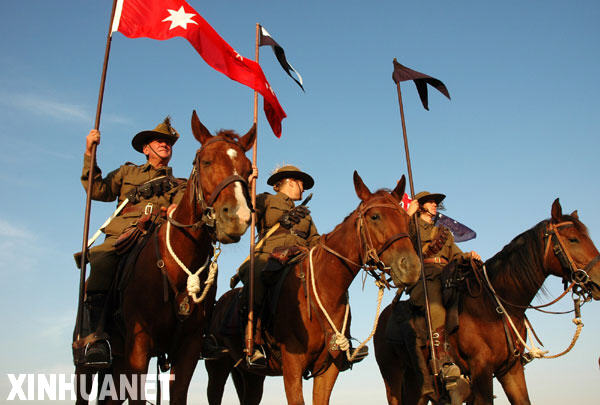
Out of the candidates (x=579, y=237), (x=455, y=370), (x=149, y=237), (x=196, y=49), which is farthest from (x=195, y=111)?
(x=579, y=237)

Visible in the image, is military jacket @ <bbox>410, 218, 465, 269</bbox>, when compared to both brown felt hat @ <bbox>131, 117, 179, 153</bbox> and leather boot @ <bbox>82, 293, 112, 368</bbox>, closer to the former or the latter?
brown felt hat @ <bbox>131, 117, 179, 153</bbox>

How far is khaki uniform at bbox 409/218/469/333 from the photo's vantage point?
11.5 meters

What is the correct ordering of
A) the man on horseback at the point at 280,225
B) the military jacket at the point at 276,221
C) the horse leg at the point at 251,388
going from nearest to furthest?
1. the man on horseback at the point at 280,225
2. the military jacket at the point at 276,221
3. the horse leg at the point at 251,388

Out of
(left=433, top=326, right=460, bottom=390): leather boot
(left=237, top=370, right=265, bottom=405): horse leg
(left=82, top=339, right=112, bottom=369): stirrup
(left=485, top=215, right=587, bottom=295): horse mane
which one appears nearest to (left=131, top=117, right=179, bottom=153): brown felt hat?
(left=82, top=339, right=112, bottom=369): stirrup

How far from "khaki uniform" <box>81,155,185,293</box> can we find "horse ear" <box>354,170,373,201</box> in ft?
8.99

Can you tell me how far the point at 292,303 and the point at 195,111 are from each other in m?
3.38

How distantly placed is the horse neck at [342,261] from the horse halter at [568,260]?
14.7ft

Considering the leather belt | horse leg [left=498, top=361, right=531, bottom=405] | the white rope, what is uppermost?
the leather belt

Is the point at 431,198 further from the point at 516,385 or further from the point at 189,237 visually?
the point at 189,237

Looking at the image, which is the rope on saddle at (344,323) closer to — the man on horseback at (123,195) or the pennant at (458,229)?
the man on horseback at (123,195)

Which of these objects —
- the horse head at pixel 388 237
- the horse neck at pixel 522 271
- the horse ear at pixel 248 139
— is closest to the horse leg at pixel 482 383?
the horse neck at pixel 522 271

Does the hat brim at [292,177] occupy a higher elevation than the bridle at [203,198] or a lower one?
higher

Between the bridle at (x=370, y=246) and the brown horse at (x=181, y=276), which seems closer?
the brown horse at (x=181, y=276)

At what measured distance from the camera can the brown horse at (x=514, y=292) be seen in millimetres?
10588
